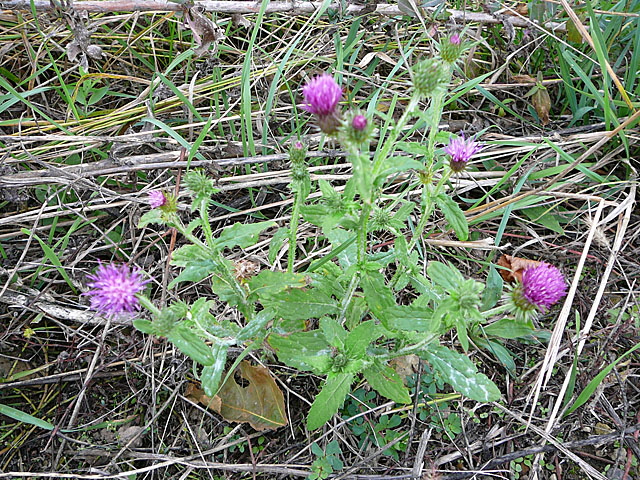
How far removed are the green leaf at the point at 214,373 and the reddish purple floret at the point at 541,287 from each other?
1029 millimetres

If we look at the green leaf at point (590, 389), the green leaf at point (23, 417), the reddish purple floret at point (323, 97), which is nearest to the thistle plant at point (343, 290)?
the reddish purple floret at point (323, 97)

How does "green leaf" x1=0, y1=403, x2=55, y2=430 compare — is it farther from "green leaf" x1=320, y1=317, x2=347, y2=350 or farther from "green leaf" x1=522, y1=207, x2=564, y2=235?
"green leaf" x1=522, y1=207, x2=564, y2=235

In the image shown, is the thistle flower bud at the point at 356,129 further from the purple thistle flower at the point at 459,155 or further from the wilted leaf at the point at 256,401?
the wilted leaf at the point at 256,401

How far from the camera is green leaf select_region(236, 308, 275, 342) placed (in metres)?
1.93

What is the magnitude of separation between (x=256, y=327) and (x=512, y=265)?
1.37 m

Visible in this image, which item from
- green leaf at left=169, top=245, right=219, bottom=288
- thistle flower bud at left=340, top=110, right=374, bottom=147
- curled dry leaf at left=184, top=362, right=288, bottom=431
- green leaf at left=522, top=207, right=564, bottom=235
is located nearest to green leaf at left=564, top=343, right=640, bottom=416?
green leaf at left=522, top=207, right=564, bottom=235

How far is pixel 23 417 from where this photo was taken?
2.30 metres

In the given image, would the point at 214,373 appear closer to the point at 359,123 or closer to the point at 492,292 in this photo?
the point at 359,123

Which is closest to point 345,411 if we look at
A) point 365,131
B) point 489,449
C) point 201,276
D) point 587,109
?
point 489,449

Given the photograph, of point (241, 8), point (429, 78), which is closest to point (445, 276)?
point (429, 78)

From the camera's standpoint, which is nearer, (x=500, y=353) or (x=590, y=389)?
(x=590, y=389)

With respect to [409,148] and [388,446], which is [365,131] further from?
[388,446]

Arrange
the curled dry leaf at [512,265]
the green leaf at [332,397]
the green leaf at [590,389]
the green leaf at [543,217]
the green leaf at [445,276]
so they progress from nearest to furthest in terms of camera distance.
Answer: the green leaf at [445,276]
the green leaf at [332,397]
the green leaf at [590,389]
the curled dry leaf at [512,265]
the green leaf at [543,217]

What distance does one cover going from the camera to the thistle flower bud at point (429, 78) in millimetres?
1659
